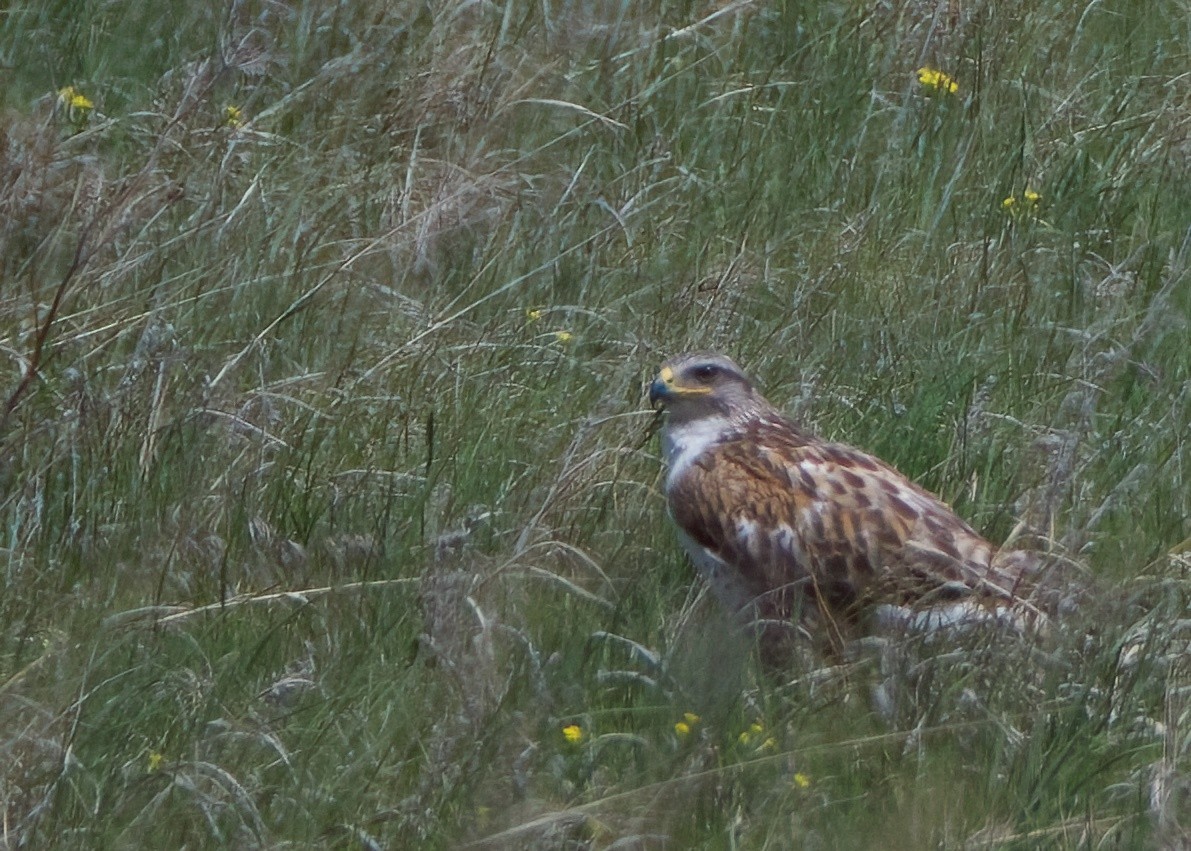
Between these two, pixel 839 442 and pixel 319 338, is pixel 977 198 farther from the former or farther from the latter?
pixel 319 338

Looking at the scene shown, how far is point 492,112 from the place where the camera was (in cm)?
755

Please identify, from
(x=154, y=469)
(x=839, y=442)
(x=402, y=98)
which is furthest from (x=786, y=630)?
(x=402, y=98)

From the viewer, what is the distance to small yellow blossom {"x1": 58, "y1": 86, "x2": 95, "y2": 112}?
755 centimetres

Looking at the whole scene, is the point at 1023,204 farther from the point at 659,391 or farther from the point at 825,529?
the point at 825,529

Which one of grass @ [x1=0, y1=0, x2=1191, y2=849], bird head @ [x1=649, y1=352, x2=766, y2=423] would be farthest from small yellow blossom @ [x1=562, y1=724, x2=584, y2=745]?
bird head @ [x1=649, y1=352, x2=766, y2=423]

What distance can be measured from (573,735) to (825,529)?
1307 mm

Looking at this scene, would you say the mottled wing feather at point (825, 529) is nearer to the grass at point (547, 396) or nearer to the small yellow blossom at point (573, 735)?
the grass at point (547, 396)

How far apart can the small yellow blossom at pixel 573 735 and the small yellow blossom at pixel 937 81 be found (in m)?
4.00

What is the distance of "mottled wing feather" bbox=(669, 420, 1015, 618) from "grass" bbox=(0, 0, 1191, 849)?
16 cm

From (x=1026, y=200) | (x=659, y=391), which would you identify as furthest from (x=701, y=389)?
(x=1026, y=200)

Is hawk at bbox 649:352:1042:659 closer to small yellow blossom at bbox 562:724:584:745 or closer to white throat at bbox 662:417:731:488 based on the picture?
white throat at bbox 662:417:731:488

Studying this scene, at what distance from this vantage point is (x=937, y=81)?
7.75 metres

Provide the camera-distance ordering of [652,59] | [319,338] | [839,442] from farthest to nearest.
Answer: [652,59]
[319,338]
[839,442]

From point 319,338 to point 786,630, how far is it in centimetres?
213
